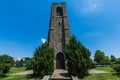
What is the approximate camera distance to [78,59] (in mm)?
25266

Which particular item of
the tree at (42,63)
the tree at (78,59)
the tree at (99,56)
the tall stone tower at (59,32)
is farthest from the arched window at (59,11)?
the tree at (99,56)

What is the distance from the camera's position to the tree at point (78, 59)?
81.9ft

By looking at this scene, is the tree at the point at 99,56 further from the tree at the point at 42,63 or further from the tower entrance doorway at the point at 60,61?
the tree at the point at 42,63

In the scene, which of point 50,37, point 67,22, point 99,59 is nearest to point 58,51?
point 50,37

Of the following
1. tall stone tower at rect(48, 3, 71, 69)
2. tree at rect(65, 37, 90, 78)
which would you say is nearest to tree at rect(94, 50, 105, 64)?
tall stone tower at rect(48, 3, 71, 69)

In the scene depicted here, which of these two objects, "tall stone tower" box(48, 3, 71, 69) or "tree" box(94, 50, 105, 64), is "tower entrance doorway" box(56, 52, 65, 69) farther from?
"tree" box(94, 50, 105, 64)

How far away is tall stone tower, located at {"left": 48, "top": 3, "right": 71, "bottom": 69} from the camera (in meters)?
34.6

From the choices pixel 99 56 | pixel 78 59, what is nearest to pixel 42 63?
pixel 78 59

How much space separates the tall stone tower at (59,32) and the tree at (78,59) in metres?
7.73

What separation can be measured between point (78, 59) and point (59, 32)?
458 inches

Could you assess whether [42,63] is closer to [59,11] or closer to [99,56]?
[59,11]

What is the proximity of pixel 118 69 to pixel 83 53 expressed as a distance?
5665 mm

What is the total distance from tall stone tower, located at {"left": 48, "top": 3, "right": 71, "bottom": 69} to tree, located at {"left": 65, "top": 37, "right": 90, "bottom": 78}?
25.4 ft

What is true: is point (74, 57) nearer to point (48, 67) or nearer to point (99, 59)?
point (48, 67)
